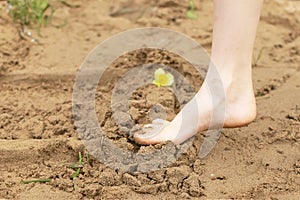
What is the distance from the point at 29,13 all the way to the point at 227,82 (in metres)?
1.36

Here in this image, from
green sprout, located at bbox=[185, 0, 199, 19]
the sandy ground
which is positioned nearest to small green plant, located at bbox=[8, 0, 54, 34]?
the sandy ground

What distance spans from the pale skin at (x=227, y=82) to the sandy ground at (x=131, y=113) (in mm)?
79

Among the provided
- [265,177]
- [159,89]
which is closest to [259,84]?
[159,89]

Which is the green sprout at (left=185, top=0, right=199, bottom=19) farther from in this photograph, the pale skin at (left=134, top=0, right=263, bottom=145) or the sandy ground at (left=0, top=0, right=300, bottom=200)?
the pale skin at (left=134, top=0, right=263, bottom=145)

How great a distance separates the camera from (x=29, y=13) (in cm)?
310

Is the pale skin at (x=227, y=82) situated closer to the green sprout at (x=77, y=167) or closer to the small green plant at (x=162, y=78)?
the green sprout at (x=77, y=167)

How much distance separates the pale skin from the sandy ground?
3.1 inches

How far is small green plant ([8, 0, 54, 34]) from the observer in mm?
3061

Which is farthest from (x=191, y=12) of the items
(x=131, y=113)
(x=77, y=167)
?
(x=77, y=167)

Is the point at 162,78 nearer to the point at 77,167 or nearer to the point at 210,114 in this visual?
the point at 210,114

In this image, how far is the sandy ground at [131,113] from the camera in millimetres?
2008

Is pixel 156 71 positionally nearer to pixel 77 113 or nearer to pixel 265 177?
pixel 77 113

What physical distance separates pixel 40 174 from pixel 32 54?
3.09 ft

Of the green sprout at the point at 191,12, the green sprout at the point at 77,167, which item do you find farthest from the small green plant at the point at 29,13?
the green sprout at the point at 77,167
